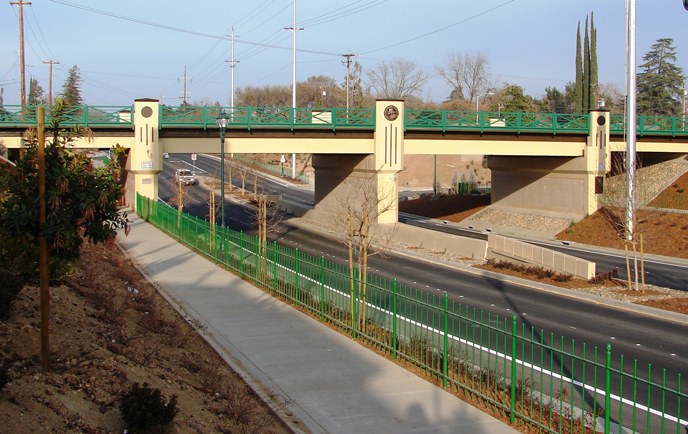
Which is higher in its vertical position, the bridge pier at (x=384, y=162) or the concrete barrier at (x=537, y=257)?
the bridge pier at (x=384, y=162)

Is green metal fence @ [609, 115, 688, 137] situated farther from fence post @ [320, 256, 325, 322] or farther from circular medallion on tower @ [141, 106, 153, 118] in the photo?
fence post @ [320, 256, 325, 322]

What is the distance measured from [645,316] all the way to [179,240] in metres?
18.1

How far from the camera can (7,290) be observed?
9.38 meters

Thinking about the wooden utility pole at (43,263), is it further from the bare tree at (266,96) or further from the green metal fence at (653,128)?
the bare tree at (266,96)

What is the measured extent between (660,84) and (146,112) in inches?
3144

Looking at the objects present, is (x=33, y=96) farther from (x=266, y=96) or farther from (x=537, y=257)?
(x=537, y=257)

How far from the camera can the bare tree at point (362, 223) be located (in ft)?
50.1

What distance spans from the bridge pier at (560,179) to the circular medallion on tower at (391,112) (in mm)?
12104

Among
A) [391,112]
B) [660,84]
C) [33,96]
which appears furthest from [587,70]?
[33,96]

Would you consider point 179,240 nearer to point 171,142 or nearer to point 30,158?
point 171,142

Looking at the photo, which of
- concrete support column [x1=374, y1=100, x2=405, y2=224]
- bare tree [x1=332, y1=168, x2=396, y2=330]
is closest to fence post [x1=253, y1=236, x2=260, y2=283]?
bare tree [x1=332, y1=168, x2=396, y2=330]

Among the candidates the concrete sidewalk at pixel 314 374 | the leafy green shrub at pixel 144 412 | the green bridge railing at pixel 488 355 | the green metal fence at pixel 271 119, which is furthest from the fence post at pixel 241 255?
the green metal fence at pixel 271 119

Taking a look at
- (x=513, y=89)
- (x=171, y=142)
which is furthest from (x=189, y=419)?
(x=513, y=89)

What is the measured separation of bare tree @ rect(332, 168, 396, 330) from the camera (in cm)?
1527
